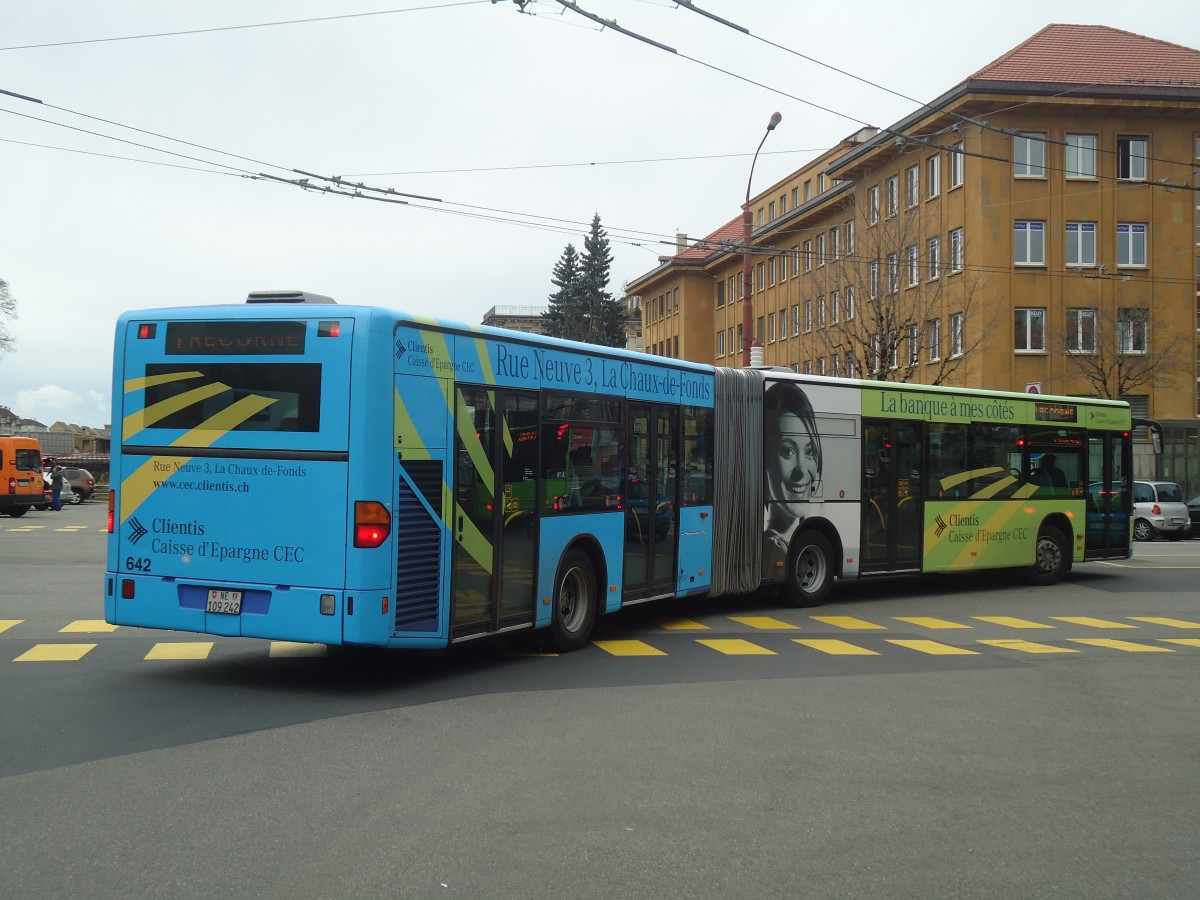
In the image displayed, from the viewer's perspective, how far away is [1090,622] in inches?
571

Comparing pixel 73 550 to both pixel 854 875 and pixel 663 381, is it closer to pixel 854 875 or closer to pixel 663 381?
pixel 663 381

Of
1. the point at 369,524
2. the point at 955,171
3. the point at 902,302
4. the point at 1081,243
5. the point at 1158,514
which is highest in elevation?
the point at 955,171

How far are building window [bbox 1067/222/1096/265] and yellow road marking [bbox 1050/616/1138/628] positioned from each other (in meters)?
32.4

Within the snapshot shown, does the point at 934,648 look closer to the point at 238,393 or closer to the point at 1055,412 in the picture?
the point at 238,393

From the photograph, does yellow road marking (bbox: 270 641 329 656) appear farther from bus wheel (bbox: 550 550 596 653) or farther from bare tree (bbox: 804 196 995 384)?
bare tree (bbox: 804 196 995 384)

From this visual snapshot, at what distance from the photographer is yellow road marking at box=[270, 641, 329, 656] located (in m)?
10.8

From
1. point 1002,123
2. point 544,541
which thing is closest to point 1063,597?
point 544,541

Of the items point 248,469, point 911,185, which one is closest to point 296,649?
point 248,469

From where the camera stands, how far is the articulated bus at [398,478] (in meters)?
8.65

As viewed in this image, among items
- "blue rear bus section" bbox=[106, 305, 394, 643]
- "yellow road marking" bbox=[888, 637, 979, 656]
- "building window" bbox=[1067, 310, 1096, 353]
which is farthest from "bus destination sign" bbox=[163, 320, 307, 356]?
"building window" bbox=[1067, 310, 1096, 353]

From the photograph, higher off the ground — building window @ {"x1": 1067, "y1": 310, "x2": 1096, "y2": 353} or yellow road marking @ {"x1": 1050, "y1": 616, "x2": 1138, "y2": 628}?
building window @ {"x1": 1067, "y1": 310, "x2": 1096, "y2": 353}

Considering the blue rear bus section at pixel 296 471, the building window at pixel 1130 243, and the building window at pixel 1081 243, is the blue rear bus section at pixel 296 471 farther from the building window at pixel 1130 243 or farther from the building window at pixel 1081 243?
the building window at pixel 1130 243

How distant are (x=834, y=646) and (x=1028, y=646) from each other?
2019 mm

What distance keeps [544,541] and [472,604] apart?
3.75 ft
